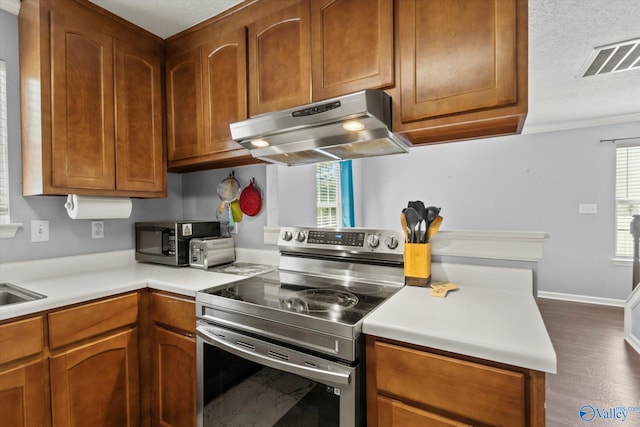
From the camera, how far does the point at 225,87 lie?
1.74 metres

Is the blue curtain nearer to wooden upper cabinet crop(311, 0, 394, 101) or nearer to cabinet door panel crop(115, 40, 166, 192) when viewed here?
cabinet door panel crop(115, 40, 166, 192)

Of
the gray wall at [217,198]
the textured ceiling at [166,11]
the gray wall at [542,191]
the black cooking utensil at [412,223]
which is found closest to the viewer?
the black cooking utensil at [412,223]

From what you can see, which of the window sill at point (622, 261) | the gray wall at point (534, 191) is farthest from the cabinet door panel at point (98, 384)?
the window sill at point (622, 261)

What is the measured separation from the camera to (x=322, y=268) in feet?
5.43

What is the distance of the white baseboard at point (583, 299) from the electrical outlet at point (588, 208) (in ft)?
3.53

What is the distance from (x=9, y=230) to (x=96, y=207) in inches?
15.1

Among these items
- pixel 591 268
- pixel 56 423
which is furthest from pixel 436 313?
pixel 591 268

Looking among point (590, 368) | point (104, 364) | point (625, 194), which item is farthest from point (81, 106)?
point (625, 194)

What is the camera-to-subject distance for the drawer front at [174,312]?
141cm

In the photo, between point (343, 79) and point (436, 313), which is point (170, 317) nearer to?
point (436, 313)

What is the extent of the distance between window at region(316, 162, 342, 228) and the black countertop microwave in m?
1.33

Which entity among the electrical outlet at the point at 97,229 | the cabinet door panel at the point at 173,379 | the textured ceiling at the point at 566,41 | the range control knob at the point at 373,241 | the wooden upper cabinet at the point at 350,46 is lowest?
the cabinet door panel at the point at 173,379

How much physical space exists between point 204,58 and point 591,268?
4886 mm

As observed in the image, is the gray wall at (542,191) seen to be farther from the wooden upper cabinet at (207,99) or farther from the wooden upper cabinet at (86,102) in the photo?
the wooden upper cabinet at (86,102)
